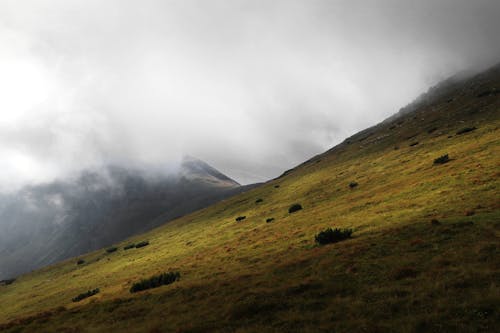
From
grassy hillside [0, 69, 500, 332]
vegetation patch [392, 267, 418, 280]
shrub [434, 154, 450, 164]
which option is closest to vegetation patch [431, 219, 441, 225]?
grassy hillside [0, 69, 500, 332]

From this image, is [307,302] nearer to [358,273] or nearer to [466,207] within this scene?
[358,273]

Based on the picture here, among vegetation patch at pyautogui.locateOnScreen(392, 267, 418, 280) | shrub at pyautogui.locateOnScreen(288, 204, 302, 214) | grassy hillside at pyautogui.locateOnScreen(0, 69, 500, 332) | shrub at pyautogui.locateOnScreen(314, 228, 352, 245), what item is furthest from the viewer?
shrub at pyautogui.locateOnScreen(288, 204, 302, 214)

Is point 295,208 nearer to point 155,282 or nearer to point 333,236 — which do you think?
point 333,236

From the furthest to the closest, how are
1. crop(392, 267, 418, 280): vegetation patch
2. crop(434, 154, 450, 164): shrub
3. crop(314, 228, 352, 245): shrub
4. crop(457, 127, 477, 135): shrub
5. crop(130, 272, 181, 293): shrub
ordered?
1. crop(457, 127, 477, 135): shrub
2. crop(434, 154, 450, 164): shrub
3. crop(130, 272, 181, 293): shrub
4. crop(314, 228, 352, 245): shrub
5. crop(392, 267, 418, 280): vegetation patch

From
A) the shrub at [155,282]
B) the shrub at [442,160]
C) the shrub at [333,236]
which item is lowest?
the shrub at [333,236]

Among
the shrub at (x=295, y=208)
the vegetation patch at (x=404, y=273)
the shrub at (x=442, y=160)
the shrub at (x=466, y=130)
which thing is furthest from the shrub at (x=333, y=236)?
the shrub at (x=466, y=130)

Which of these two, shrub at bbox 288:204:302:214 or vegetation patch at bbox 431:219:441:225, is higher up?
shrub at bbox 288:204:302:214

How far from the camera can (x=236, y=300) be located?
1409 centimetres

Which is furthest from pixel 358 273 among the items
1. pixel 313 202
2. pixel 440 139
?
pixel 440 139

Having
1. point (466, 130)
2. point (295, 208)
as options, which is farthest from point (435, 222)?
point (466, 130)

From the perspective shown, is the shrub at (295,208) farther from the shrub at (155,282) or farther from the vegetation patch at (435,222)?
the vegetation patch at (435,222)

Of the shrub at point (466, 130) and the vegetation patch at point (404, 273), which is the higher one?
the shrub at point (466, 130)

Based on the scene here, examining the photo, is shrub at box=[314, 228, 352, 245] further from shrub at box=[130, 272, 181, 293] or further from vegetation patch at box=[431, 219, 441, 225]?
shrub at box=[130, 272, 181, 293]

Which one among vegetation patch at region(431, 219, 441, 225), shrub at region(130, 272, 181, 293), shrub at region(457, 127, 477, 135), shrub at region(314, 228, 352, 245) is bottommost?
vegetation patch at region(431, 219, 441, 225)
